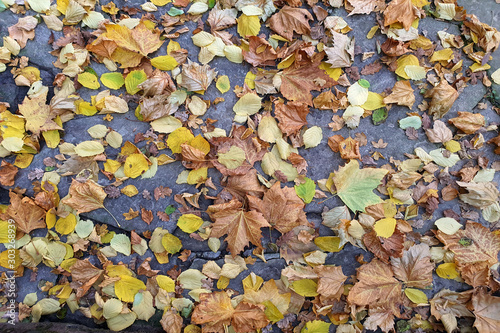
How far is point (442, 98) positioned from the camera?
1.84 metres

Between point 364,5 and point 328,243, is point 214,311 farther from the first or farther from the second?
point 364,5

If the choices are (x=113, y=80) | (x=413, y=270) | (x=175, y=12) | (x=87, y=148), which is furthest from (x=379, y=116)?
(x=87, y=148)

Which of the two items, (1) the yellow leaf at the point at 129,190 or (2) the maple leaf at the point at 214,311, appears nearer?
(2) the maple leaf at the point at 214,311

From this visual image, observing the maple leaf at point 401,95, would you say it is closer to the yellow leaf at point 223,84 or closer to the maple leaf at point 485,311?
the yellow leaf at point 223,84

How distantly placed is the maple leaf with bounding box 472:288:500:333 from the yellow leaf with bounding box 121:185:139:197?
79.4 inches

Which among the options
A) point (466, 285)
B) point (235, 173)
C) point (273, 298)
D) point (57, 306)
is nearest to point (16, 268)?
point (57, 306)

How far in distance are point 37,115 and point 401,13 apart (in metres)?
2.29

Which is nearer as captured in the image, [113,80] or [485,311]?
[485,311]

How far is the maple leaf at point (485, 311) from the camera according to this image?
1.65m

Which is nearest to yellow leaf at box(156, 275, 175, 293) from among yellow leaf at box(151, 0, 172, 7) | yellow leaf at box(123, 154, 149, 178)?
yellow leaf at box(123, 154, 149, 178)

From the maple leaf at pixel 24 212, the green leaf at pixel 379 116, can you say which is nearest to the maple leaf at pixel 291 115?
the green leaf at pixel 379 116

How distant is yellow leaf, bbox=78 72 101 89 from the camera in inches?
72.7

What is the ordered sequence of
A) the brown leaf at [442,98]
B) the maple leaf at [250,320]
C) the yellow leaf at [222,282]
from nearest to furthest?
the maple leaf at [250,320] → the yellow leaf at [222,282] → the brown leaf at [442,98]

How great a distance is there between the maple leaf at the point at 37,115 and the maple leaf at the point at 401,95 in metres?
2.00
